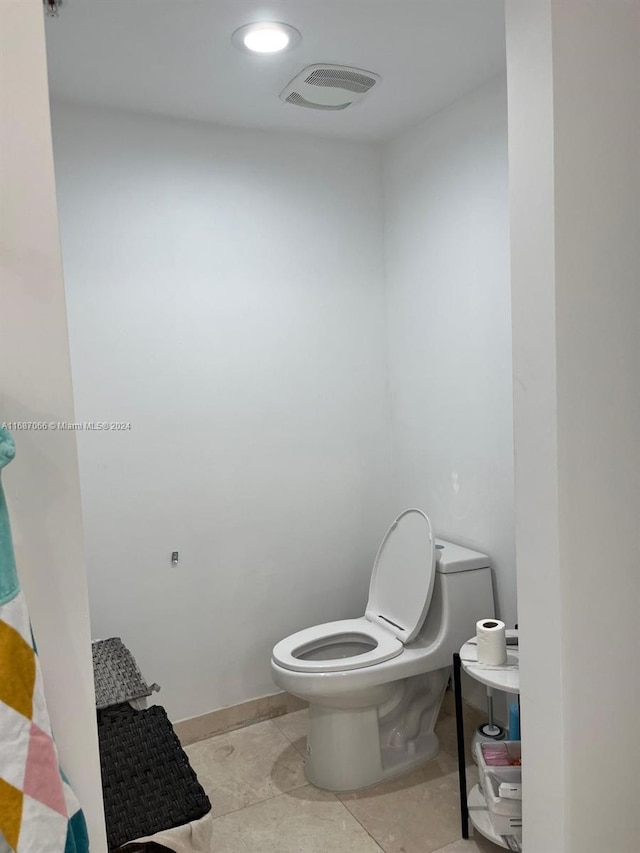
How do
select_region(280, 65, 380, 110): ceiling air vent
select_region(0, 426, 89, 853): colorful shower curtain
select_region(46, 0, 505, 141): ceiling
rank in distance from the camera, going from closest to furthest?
select_region(0, 426, 89, 853): colorful shower curtain < select_region(46, 0, 505, 141): ceiling < select_region(280, 65, 380, 110): ceiling air vent

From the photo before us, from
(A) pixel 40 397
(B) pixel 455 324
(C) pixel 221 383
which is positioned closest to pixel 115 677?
(C) pixel 221 383

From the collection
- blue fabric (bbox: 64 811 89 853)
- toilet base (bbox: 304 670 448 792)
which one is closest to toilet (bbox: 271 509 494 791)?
toilet base (bbox: 304 670 448 792)

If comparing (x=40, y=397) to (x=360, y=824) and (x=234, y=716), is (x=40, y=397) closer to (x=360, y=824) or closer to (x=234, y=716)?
(x=360, y=824)

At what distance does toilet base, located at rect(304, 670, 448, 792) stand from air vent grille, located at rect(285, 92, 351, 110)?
201 centimetres

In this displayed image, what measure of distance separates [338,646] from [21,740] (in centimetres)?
181

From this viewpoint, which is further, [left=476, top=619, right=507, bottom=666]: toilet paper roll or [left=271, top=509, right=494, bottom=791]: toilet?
[left=271, top=509, right=494, bottom=791]: toilet

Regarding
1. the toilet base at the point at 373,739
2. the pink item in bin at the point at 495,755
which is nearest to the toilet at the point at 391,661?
the toilet base at the point at 373,739

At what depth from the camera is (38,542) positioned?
0.98 meters

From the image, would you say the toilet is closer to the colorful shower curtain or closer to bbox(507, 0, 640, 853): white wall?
bbox(507, 0, 640, 853): white wall

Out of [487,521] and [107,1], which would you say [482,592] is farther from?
[107,1]

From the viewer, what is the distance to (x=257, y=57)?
6.73 ft

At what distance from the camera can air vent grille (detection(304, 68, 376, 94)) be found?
2159 mm

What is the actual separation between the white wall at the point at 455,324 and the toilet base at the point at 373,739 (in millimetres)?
445

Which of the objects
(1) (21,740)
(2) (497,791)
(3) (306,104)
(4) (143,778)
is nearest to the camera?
(1) (21,740)
